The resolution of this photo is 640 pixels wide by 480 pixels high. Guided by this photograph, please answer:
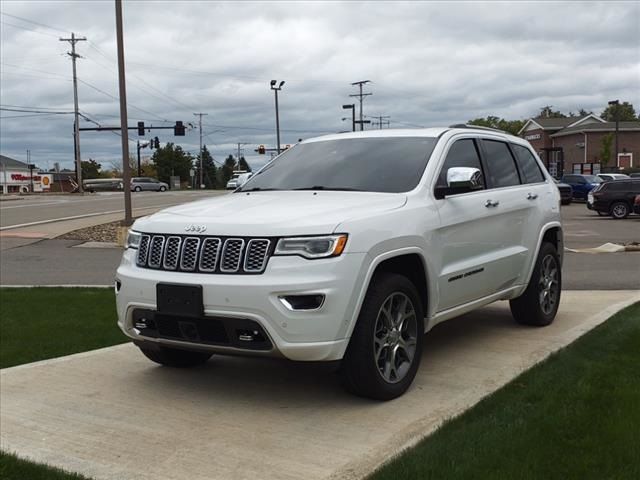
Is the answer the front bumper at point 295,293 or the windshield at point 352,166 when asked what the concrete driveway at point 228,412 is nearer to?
the front bumper at point 295,293

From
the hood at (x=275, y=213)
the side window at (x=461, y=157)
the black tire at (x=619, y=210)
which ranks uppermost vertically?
the side window at (x=461, y=157)

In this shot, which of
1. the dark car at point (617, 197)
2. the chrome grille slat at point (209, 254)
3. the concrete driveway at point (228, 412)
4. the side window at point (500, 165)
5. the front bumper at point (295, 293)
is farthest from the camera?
the dark car at point (617, 197)

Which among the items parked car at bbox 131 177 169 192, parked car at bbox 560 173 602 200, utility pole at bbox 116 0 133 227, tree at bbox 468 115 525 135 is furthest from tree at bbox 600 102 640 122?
utility pole at bbox 116 0 133 227

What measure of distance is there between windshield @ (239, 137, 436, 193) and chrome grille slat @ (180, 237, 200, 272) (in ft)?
4.26

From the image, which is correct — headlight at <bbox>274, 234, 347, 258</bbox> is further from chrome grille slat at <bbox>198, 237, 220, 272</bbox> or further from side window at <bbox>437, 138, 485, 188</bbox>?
side window at <bbox>437, 138, 485, 188</bbox>

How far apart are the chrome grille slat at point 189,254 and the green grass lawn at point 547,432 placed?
172 cm

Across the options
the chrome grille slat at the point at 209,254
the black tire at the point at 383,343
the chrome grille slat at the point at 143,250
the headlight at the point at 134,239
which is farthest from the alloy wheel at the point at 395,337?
the headlight at the point at 134,239

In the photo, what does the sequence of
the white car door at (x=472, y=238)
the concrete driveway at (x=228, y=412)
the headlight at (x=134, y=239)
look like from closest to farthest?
the concrete driveway at (x=228, y=412)
the headlight at (x=134, y=239)
the white car door at (x=472, y=238)

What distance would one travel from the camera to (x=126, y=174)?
63.4ft

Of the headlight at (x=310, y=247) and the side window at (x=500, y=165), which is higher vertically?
the side window at (x=500, y=165)

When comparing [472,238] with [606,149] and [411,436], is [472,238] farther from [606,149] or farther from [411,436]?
[606,149]

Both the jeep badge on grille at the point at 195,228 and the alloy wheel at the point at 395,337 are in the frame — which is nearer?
the jeep badge on grille at the point at 195,228

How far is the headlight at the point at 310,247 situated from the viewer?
4.25 meters

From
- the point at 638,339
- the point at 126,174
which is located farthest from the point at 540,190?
the point at 126,174
